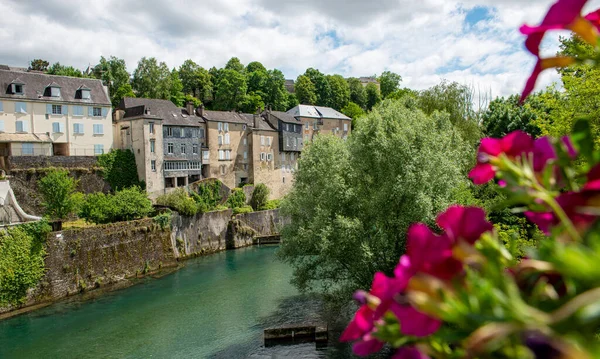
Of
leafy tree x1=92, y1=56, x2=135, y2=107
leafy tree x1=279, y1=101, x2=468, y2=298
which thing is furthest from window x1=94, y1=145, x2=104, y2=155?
leafy tree x1=279, y1=101, x2=468, y2=298

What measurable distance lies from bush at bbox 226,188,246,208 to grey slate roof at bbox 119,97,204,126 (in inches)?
422

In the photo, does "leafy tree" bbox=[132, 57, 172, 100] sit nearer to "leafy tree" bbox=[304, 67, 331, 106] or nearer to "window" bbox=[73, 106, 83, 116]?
"window" bbox=[73, 106, 83, 116]

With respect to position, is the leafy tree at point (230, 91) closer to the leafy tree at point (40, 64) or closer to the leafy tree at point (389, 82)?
the leafy tree at point (40, 64)

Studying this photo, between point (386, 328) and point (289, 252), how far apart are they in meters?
22.7

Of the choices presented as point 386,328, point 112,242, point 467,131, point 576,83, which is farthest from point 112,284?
point 386,328

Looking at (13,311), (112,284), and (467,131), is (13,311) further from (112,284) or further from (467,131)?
(467,131)

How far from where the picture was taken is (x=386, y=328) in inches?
58.6

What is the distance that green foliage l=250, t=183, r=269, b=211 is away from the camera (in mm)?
59116

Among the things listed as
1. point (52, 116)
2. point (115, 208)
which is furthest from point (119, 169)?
point (115, 208)

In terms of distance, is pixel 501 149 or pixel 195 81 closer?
pixel 501 149

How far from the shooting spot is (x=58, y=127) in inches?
1935

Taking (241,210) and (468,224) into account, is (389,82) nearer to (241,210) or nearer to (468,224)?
(241,210)

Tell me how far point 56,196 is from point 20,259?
11.6 metres

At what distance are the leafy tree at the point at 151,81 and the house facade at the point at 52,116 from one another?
27.1 metres
